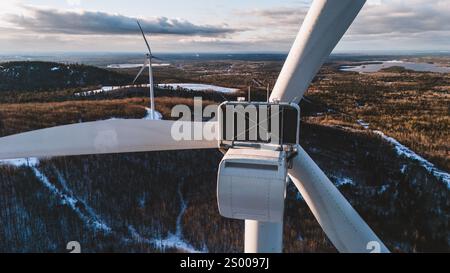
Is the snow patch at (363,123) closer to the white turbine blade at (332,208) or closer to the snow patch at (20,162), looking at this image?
the white turbine blade at (332,208)

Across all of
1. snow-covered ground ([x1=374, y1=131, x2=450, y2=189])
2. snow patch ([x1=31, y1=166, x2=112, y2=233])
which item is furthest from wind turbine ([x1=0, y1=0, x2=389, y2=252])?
snow-covered ground ([x1=374, y1=131, x2=450, y2=189])

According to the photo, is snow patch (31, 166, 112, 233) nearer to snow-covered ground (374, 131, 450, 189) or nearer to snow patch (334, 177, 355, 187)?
snow patch (334, 177, 355, 187)

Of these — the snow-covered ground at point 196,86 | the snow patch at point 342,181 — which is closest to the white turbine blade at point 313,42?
the snow patch at point 342,181

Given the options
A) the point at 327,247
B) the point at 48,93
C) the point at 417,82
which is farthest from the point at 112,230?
the point at 417,82

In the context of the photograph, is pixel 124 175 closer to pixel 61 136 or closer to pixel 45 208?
pixel 45 208

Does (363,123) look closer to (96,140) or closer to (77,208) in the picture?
(77,208)
